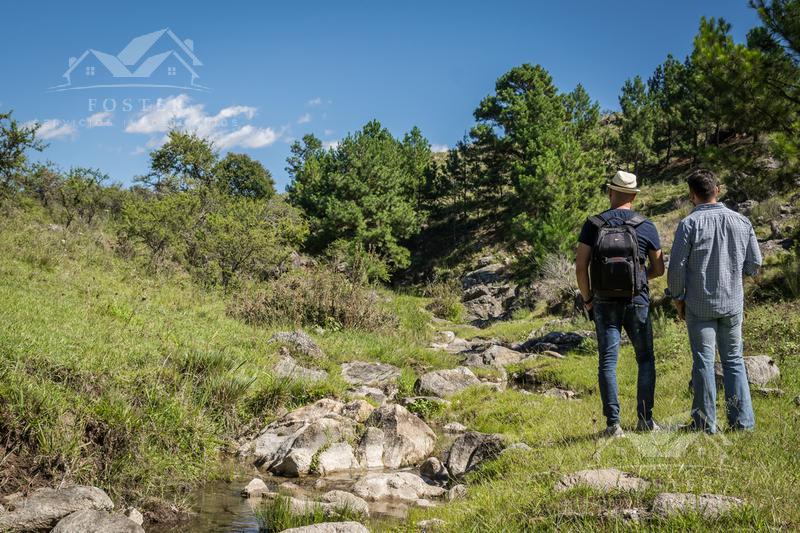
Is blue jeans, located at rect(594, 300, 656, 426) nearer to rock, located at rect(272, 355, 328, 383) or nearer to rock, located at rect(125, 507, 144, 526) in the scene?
rock, located at rect(125, 507, 144, 526)

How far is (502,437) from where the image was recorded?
6.09 meters

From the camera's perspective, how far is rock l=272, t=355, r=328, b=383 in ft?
30.2

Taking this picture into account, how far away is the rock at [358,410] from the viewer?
8078mm

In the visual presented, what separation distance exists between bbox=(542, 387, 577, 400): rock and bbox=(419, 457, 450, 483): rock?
118 inches

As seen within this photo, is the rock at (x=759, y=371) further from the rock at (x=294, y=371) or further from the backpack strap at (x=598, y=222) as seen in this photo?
the rock at (x=294, y=371)

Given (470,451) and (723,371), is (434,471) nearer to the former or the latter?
(470,451)

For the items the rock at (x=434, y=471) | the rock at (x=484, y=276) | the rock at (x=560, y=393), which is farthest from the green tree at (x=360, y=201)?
the rock at (x=434, y=471)

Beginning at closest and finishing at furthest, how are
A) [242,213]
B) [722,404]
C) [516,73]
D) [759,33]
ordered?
[722,404], [759,33], [242,213], [516,73]

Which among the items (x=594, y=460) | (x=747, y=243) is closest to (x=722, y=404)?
(x=747, y=243)

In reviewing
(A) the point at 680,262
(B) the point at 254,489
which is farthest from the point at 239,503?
(A) the point at 680,262

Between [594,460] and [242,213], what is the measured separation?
18.6 meters

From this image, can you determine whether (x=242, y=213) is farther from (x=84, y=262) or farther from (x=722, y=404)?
(x=722, y=404)

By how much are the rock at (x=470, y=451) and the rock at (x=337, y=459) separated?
1.17 meters

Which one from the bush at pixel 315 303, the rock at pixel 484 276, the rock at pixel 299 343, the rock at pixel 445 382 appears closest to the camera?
the rock at pixel 445 382
